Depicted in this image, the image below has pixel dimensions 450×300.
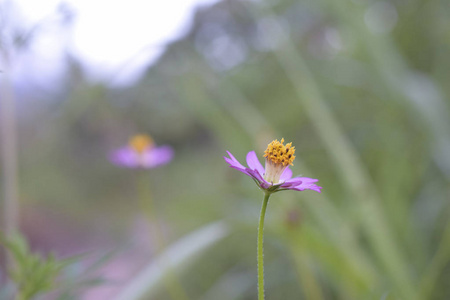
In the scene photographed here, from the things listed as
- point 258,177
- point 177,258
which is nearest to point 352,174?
point 177,258

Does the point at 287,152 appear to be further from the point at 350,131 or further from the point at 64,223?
the point at 64,223

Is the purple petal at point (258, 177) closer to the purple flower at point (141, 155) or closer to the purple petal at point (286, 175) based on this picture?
the purple petal at point (286, 175)

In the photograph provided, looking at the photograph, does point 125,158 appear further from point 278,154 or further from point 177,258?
point 278,154

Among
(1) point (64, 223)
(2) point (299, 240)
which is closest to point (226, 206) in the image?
(2) point (299, 240)

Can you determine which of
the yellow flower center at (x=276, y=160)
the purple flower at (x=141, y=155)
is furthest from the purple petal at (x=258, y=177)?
the purple flower at (x=141, y=155)

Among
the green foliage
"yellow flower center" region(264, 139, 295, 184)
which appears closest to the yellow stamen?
"yellow flower center" region(264, 139, 295, 184)

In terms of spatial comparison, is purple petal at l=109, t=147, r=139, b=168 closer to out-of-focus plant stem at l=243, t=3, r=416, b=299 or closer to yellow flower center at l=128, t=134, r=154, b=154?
yellow flower center at l=128, t=134, r=154, b=154
